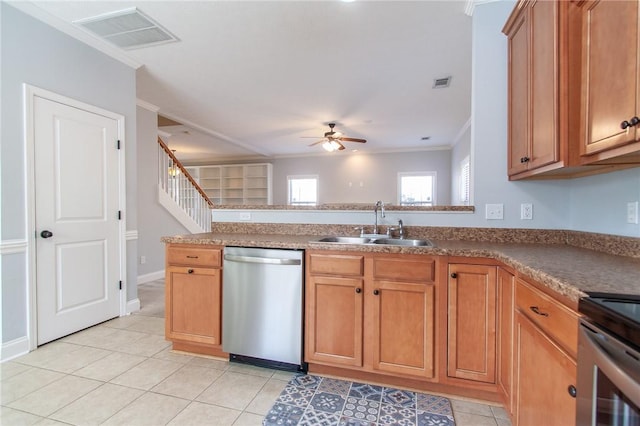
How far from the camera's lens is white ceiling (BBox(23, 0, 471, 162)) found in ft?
7.65

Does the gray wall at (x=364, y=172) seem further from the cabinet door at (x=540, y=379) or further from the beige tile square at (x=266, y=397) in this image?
the cabinet door at (x=540, y=379)

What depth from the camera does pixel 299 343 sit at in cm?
197

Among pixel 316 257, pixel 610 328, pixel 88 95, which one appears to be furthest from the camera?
pixel 88 95

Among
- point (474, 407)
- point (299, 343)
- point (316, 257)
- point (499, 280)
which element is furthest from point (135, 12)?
point (474, 407)

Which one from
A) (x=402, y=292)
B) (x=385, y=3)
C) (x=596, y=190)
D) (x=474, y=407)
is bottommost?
(x=474, y=407)

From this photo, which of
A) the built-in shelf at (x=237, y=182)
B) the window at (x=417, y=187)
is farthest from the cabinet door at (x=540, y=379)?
the built-in shelf at (x=237, y=182)

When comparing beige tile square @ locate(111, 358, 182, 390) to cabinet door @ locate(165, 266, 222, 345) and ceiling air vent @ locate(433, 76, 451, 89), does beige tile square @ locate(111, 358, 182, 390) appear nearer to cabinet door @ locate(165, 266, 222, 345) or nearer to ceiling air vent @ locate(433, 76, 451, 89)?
cabinet door @ locate(165, 266, 222, 345)

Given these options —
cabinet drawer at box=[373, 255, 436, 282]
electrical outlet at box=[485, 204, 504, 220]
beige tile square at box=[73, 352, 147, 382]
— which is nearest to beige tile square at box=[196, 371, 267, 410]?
beige tile square at box=[73, 352, 147, 382]

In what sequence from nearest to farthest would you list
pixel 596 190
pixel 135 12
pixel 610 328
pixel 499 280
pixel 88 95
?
pixel 610 328, pixel 499 280, pixel 596 190, pixel 135 12, pixel 88 95

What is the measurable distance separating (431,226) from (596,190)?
0.99 meters

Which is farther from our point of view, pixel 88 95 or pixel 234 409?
pixel 88 95

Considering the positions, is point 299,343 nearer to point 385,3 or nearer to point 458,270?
point 458,270

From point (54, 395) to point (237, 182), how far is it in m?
7.18

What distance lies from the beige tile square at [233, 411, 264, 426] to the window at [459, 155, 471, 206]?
17.4 feet
